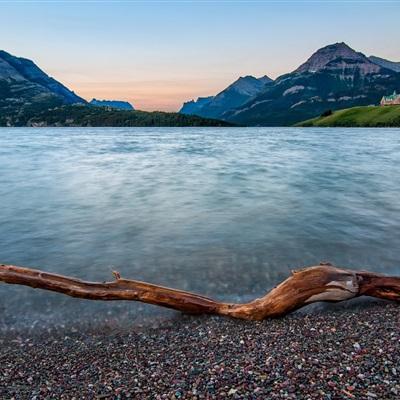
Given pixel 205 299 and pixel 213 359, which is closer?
pixel 213 359

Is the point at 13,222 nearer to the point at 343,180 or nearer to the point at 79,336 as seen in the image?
the point at 79,336

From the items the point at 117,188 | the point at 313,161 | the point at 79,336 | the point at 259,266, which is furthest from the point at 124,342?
the point at 313,161

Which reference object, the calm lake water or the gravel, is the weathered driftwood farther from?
the calm lake water

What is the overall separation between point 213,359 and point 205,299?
98.3 inches

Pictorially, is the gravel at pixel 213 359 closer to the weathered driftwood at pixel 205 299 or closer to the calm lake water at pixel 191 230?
the weathered driftwood at pixel 205 299

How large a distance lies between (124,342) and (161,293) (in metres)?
1.55

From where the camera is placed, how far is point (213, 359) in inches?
273

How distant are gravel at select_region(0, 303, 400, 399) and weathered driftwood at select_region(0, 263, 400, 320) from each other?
0.94ft

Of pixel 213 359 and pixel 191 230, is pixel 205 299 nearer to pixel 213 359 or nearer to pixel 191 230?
pixel 213 359

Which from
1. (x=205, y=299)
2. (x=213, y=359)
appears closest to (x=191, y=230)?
(x=205, y=299)

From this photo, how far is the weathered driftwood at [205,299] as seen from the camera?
900 centimetres

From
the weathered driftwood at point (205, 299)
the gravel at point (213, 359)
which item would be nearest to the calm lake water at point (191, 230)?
the weathered driftwood at point (205, 299)

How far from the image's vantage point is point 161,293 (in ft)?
30.2

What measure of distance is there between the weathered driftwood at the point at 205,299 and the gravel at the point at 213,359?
285 mm
